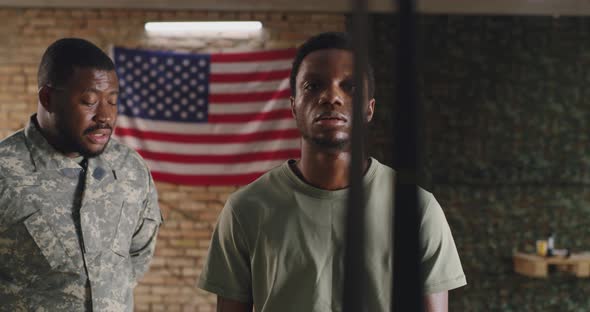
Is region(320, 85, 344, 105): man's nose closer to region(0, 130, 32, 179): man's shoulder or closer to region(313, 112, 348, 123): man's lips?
region(313, 112, 348, 123): man's lips

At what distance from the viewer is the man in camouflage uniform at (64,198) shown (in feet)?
6.30

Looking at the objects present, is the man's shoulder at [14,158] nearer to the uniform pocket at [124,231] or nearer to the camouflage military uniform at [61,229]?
the camouflage military uniform at [61,229]

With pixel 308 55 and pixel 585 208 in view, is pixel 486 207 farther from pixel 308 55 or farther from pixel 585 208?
pixel 308 55

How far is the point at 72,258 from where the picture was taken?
Answer: 2.01 m

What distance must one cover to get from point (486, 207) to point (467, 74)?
1.21 metres

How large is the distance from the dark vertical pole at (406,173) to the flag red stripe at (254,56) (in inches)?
184

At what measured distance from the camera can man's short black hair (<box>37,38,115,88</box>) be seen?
2004 mm

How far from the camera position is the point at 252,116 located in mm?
4789

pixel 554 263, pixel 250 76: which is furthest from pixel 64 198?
pixel 554 263

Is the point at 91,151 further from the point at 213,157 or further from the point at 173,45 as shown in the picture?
the point at 173,45

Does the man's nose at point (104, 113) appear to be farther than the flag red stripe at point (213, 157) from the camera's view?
No

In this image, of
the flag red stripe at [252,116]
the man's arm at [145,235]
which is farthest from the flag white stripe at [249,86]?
the man's arm at [145,235]

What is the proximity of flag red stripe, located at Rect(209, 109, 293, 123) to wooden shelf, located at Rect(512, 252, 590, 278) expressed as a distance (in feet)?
7.82

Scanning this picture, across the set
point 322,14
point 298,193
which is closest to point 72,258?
point 298,193
